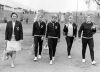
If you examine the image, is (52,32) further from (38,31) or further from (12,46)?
(12,46)

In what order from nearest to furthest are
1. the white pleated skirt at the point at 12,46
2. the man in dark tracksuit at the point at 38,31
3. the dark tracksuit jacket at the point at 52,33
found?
the white pleated skirt at the point at 12,46 → the dark tracksuit jacket at the point at 52,33 → the man in dark tracksuit at the point at 38,31

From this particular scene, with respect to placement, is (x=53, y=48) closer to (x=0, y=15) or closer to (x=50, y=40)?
(x=50, y=40)

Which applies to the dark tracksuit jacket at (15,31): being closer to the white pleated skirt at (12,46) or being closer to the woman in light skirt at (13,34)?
the woman in light skirt at (13,34)

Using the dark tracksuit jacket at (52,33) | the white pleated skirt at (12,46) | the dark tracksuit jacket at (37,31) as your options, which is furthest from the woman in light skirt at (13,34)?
the dark tracksuit jacket at (52,33)

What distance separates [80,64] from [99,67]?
2.82ft

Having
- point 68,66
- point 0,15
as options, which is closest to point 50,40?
point 68,66

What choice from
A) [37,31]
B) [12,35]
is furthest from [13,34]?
[37,31]

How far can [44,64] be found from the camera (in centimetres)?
959

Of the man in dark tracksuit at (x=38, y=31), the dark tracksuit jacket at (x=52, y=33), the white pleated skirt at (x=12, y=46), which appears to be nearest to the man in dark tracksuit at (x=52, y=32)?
the dark tracksuit jacket at (x=52, y=33)

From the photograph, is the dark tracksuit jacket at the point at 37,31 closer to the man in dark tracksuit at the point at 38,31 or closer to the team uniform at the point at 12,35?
the man in dark tracksuit at the point at 38,31

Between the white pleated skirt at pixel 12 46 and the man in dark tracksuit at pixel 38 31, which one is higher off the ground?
the man in dark tracksuit at pixel 38 31

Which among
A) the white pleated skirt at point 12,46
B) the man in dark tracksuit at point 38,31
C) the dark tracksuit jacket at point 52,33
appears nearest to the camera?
the white pleated skirt at point 12,46

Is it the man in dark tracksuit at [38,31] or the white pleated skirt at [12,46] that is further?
the man in dark tracksuit at [38,31]

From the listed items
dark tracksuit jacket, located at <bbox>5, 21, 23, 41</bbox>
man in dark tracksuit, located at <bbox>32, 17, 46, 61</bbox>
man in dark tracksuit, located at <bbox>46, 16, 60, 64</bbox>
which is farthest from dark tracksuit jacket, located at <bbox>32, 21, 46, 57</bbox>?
dark tracksuit jacket, located at <bbox>5, 21, 23, 41</bbox>
